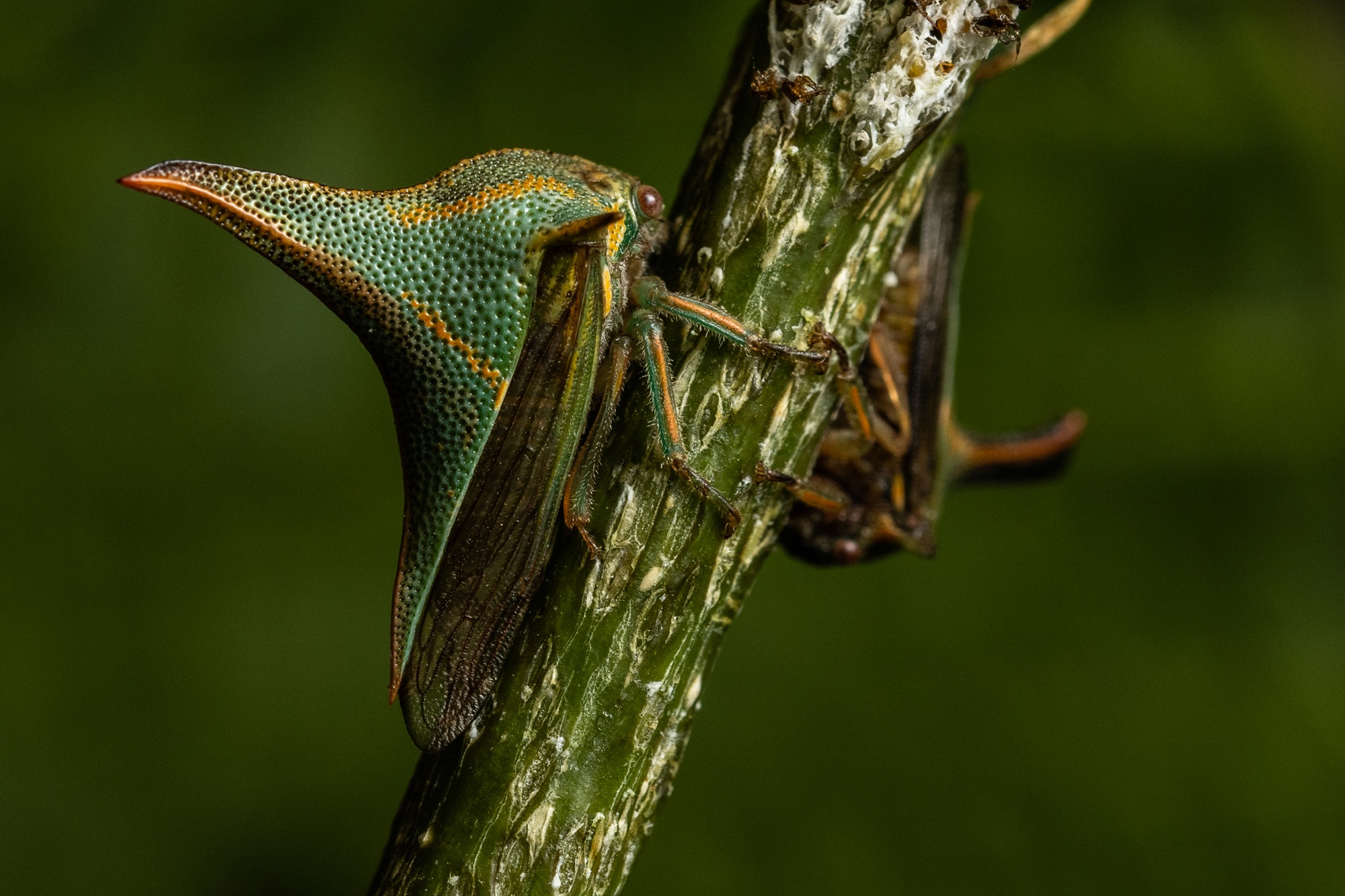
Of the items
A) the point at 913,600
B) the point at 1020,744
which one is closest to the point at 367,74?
the point at 913,600

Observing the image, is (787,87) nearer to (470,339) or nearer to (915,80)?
(915,80)

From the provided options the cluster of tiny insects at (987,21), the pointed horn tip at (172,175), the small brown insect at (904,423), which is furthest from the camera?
the small brown insect at (904,423)

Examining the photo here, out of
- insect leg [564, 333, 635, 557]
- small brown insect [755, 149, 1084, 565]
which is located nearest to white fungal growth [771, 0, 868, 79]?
insect leg [564, 333, 635, 557]

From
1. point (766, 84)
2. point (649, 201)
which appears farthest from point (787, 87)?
point (649, 201)

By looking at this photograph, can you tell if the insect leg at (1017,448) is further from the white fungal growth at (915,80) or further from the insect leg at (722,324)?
the white fungal growth at (915,80)

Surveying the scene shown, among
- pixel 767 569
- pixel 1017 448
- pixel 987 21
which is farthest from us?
pixel 767 569

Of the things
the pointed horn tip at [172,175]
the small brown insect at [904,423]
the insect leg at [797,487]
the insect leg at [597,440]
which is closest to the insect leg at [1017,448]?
the small brown insect at [904,423]
